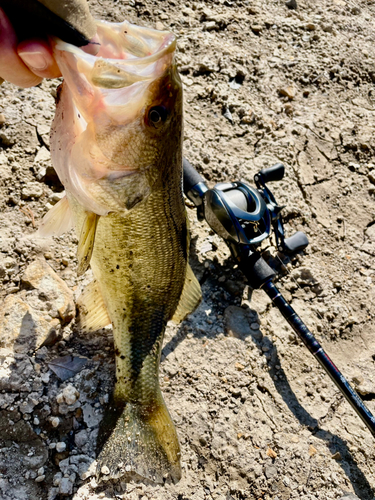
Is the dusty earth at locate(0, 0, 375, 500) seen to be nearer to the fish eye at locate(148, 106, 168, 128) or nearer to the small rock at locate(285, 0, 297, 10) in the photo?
the small rock at locate(285, 0, 297, 10)

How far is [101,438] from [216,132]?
2.57m

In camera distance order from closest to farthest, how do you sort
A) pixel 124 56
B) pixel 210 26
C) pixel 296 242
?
1. pixel 124 56
2. pixel 296 242
3. pixel 210 26

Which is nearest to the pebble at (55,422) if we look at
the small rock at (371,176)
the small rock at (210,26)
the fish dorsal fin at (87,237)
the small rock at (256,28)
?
the fish dorsal fin at (87,237)

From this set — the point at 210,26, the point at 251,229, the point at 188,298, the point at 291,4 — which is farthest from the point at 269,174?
the point at 291,4

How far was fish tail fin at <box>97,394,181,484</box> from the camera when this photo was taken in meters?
2.14

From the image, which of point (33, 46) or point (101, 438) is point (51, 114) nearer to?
point (33, 46)

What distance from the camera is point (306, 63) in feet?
14.1

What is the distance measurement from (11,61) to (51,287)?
1.28 metres

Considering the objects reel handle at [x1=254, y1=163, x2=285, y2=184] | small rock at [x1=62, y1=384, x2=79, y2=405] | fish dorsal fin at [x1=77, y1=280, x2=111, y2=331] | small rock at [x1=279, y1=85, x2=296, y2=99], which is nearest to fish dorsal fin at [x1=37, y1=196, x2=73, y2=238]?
fish dorsal fin at [x1=77, y1=280, x2=111, y2=331]

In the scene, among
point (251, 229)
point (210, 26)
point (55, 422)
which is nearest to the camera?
Answer: point (55, 422)

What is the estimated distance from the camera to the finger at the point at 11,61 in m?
1.69

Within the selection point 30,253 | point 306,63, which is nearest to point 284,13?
point 306,63

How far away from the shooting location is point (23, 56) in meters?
1.70

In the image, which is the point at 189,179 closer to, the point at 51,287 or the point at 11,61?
the point at 51,287
